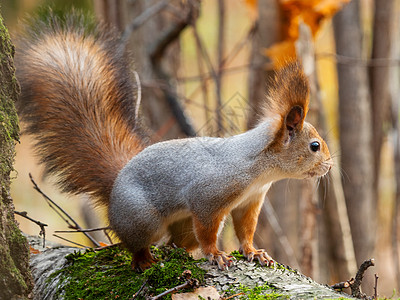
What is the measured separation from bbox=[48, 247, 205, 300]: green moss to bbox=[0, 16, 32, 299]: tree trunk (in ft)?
0.96

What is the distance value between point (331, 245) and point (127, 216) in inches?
114

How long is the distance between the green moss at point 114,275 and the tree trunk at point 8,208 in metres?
0.29

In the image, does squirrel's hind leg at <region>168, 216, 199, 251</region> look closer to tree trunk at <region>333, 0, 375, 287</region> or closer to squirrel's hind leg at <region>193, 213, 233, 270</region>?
squirrel's hind leg at <region>193, 213, 233, 270</region>

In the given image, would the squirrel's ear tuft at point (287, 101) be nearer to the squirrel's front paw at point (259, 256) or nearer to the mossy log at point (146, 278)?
the squirrel's front paw at point (259, 256)

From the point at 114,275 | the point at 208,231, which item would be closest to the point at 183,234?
the point at 208,231

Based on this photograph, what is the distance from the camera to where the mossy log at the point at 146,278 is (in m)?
2.16

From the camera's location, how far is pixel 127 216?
9.29 feet

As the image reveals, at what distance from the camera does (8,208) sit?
210 cm

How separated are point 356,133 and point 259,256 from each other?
2989 millimetres

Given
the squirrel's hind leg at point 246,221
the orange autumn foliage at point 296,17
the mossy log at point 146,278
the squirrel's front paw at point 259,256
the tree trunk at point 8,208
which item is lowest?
the squirrel's front paw at point 259,256

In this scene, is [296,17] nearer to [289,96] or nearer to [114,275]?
[289,96]

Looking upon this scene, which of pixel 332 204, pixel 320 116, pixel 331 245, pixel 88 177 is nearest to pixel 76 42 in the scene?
pixel 88 177

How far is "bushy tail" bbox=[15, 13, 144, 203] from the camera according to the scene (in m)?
3.07

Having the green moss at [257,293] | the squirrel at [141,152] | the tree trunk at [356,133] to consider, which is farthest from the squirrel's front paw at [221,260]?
the tree trunk at [356,133]
